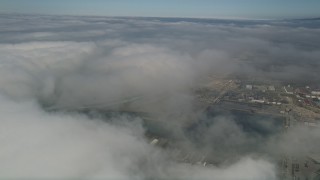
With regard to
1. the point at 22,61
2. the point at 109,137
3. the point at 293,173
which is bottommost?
the point at 293,173

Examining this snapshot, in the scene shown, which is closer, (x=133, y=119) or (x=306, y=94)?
(x=133, y=119)

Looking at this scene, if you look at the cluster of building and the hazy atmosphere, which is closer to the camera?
the hazy atmosphere

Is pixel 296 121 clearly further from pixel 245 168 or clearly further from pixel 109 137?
pixel 109 137

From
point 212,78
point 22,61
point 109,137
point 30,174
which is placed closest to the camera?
point 30,174

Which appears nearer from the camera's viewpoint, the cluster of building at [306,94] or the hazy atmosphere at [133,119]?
the hazy atmosphere at [133,119]

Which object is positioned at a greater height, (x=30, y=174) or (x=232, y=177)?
(x=30, y=174)

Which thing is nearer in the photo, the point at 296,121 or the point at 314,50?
the point at 296,121

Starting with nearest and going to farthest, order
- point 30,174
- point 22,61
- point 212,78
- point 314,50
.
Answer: point 30,174 < point 22,61 < point 212,78 < point 314,50

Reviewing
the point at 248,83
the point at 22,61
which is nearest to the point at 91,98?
the point at 22,61
